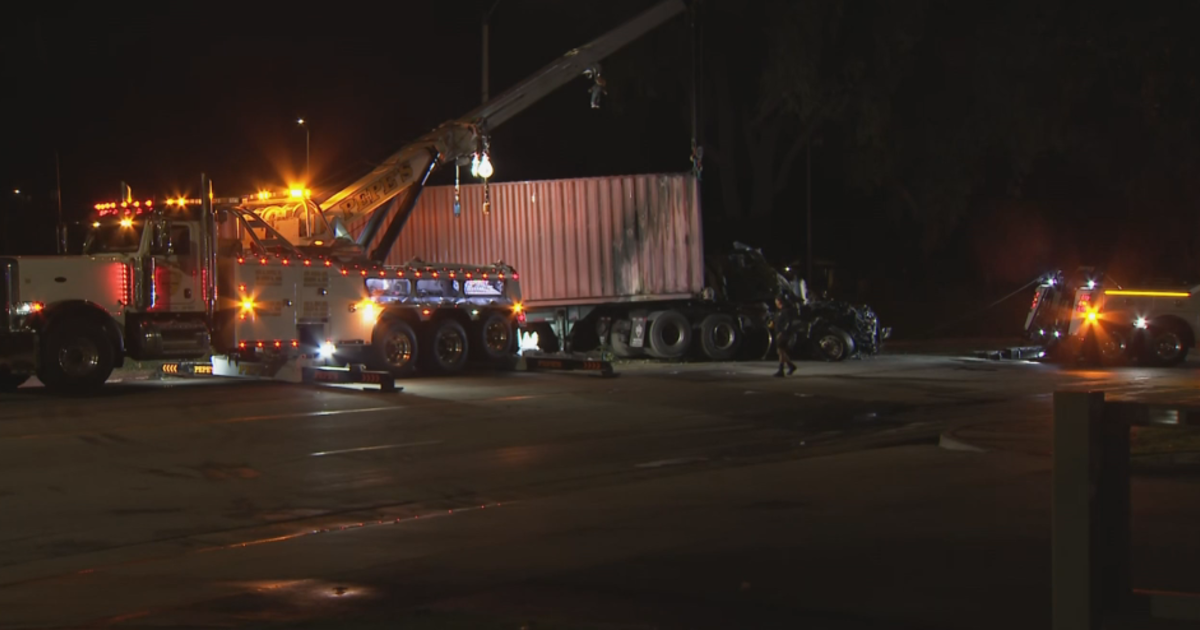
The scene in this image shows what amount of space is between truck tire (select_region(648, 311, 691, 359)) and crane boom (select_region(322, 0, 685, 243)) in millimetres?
5334

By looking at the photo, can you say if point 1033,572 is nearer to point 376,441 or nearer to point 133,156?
point 376,441

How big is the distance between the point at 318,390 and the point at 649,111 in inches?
904

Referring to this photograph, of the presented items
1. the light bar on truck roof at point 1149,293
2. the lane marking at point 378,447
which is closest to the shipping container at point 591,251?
the light bar on truck roof at point 1149,293

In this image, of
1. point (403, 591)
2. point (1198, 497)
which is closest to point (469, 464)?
point (403, 591)

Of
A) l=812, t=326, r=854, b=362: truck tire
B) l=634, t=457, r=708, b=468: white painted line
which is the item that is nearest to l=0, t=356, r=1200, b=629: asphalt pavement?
l=634, t=457, r=708, b=468: white painted line

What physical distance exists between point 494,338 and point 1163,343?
12.8m

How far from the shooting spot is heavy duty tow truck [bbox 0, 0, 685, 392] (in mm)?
19031

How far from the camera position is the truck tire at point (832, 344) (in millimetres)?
27094

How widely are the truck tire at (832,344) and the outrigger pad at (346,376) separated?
10224 mm

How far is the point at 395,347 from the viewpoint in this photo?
22938mm

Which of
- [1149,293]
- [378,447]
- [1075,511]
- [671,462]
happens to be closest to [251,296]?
[378,447]

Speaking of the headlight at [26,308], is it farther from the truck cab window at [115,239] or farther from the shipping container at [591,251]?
the shipping container at [591,251]

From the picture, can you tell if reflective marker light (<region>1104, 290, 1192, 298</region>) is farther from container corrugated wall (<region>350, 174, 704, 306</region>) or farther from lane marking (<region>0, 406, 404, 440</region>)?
lane marking (<region>0, 406, 404, 440</region>)

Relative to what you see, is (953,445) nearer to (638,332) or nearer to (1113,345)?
(1113,345)
